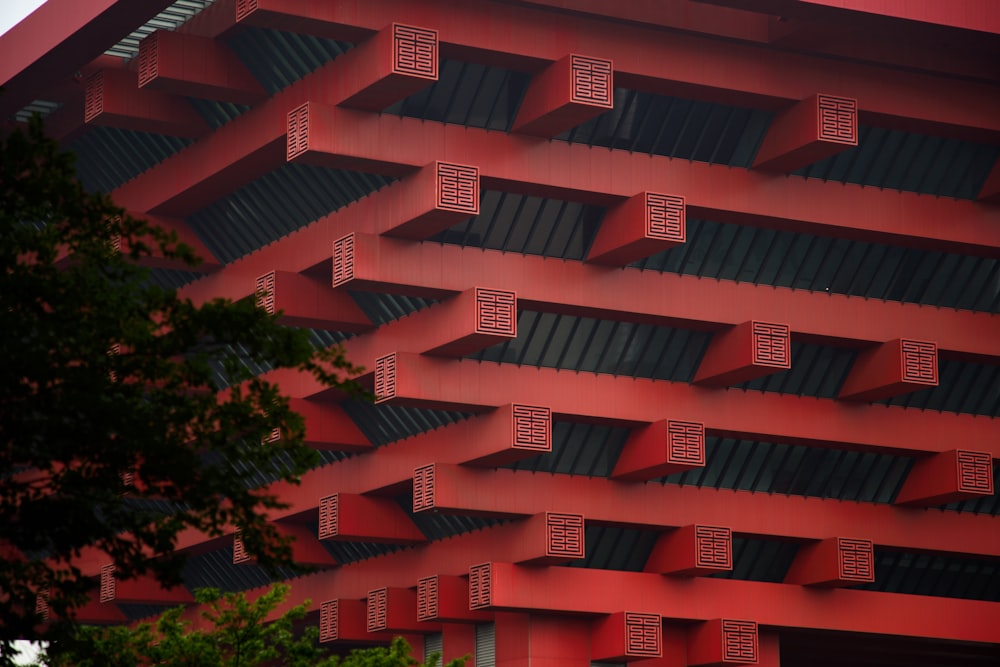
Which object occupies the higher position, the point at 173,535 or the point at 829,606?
the point at 829,606

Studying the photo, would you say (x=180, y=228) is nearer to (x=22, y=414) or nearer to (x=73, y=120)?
(x=73, y=120)

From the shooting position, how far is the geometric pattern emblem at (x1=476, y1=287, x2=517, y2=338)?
45.0 metres

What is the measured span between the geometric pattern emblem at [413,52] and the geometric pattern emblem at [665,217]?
5805 mm

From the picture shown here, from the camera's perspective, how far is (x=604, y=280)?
47906mm

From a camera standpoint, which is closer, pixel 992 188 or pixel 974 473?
pixel 974 473

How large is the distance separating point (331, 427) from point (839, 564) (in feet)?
39.6

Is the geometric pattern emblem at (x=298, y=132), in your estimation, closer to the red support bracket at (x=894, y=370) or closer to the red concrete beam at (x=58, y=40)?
the red concrete beam at (x=58, y=40)

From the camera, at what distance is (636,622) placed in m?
47.7

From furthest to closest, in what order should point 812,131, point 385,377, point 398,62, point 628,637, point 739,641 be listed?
point 739,641
point 628,637
point 812,131
point 385,377
point 398,62

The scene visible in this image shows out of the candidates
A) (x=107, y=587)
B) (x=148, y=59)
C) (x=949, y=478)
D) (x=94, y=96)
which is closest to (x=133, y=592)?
(x=107, y=587)

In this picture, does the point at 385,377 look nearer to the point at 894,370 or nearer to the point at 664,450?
the point at 664,450

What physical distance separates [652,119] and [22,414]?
28.5m

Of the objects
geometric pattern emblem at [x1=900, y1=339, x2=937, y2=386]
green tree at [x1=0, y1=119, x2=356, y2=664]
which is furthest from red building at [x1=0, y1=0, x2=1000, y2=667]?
green tree at [x1=0, y1=119, x2=356, y2=664]

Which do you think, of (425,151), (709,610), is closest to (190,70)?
(425,151)
